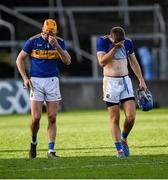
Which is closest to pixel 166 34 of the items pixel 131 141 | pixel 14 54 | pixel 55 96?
pixel 14 54

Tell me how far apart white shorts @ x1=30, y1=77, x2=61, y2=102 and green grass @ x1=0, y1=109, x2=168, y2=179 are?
100cm

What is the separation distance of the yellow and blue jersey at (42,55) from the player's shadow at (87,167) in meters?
1.44

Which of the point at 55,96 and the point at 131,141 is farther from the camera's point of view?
the point at 131,141

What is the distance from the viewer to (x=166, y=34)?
3906 cm

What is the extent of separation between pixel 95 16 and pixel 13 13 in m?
4.06

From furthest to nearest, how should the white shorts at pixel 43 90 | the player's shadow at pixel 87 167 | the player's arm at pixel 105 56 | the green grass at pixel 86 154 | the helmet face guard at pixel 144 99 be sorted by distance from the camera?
the helmet face guard at pixel 144 99 < the white shorts at pixel 43 90 < the player's arm at pixel 105 56 < the green grass at pixel 86 154 < the player's shadow at pixel 87 167

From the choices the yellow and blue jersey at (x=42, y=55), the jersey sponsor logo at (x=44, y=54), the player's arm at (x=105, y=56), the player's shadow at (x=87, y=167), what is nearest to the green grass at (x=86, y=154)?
the player's shadow at (x=87, y=167)

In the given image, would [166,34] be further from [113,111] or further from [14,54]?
[113,111]

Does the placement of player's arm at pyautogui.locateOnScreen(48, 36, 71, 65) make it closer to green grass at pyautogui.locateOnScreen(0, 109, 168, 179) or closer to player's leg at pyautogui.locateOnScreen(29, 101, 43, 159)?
player's leg at pyautogui.locateOnScreen(29, 101, 43, 159)

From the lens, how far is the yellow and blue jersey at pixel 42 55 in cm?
1456

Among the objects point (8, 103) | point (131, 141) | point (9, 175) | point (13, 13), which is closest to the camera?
point (9, 175)

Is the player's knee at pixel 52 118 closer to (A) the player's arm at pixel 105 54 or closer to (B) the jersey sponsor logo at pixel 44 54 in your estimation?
(B) the jersey sponsor logo at pixel 44 54

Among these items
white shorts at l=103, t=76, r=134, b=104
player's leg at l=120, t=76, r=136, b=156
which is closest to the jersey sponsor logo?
white shorts at l=103, t=76, r=134, b=104

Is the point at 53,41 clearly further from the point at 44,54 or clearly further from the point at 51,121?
the point at 51,121
